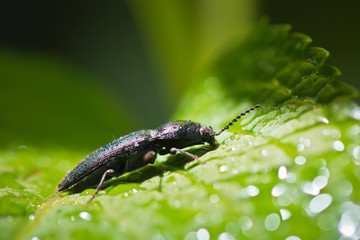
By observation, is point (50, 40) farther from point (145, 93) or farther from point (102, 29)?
point (145, 93)

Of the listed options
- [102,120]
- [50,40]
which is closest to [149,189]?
[102,120]

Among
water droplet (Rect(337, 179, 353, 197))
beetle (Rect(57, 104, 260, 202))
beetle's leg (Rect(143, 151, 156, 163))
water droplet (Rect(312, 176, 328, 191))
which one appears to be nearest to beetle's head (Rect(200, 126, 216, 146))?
beetle (Rect(57, 104, 260, 202))

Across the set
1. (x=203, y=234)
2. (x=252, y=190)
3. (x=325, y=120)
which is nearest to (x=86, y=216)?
(x=203, y=234)

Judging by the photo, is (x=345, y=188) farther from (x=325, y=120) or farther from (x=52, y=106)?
(x=52, y=106)

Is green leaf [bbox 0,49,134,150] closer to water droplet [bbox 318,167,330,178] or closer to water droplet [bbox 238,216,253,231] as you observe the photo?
water droplet [bbox 238,216,253,231]

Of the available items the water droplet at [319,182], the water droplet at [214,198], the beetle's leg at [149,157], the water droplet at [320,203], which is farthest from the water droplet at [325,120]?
the beetle's leg at [149,157]

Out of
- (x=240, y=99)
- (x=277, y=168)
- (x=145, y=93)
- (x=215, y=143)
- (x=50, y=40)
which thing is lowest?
(x=277, y=168)

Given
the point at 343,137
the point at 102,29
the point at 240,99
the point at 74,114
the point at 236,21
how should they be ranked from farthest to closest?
the point at 102,29 → the point at 236,21 → the point at 74,114 → the point at 240,99 → the point at 343,137
